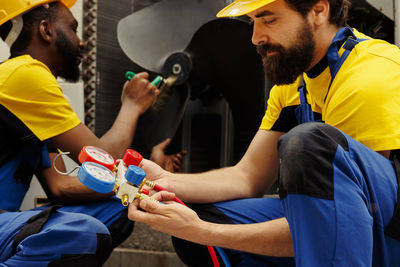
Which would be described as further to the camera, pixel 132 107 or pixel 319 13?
pixel 132 107

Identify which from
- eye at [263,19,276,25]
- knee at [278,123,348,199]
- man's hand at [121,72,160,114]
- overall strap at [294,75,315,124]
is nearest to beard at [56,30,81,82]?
man's hand at [121,72,160,114]

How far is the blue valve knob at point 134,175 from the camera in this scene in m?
1.08

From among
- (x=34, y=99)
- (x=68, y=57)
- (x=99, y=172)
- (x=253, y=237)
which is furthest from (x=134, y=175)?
(x=68, y=57)

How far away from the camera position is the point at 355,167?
1047 millimetres

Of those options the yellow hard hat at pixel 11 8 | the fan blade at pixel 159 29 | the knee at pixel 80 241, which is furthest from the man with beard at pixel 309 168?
the yellow hard hat at pixel 11 8

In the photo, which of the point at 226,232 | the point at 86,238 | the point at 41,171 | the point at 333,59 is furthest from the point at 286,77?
the point at 41,171

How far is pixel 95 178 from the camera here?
1.03 m

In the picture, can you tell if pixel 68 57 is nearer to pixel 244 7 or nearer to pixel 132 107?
pixel 132 107

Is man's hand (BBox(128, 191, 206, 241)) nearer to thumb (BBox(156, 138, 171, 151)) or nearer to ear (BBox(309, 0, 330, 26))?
ear (BBox(309, 0, 330, 26))

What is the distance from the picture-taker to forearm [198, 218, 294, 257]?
3.96 feet

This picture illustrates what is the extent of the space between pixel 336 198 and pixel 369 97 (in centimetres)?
32

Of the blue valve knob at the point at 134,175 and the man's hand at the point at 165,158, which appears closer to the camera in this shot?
the blue valve knob at the point at 134,175

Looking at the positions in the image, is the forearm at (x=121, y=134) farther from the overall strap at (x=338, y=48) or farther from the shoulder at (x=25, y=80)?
the overall strap at (x=338, y=48)

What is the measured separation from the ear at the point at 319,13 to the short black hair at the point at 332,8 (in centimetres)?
2
